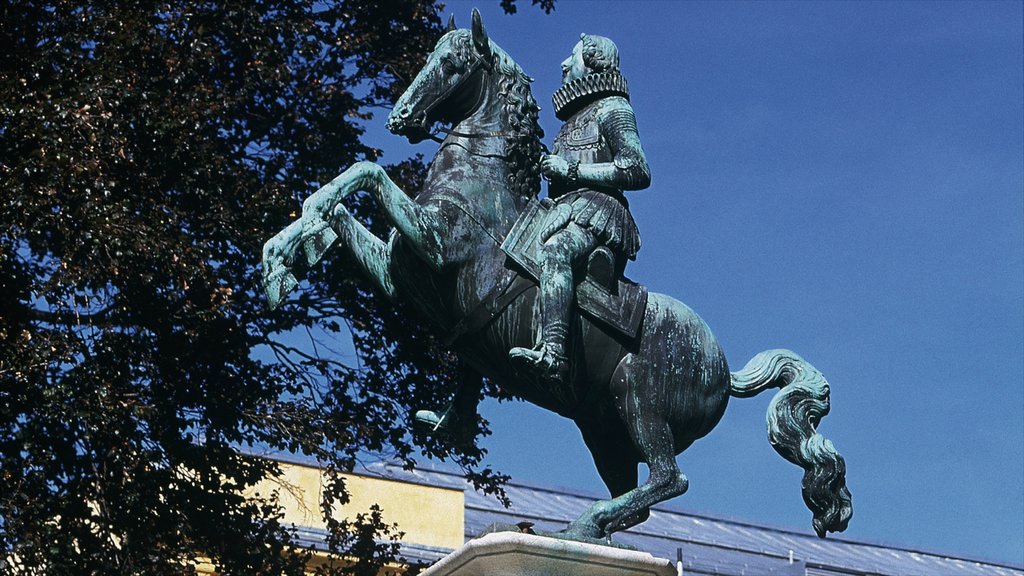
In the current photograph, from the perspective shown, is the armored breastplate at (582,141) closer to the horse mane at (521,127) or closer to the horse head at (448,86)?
the horse mane at (521,127)

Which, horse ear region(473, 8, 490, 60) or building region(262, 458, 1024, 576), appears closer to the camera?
horse ear region(473, 8, 490, 60)

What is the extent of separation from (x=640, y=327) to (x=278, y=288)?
165 cm

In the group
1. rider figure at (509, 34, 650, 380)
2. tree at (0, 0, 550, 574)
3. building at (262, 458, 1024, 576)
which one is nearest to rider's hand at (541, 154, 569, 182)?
rider figure at (509, 34, 650, 380)

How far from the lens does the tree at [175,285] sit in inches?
552

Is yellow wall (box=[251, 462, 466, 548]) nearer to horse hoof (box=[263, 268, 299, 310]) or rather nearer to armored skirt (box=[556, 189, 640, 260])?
armored skirt (box=[556, 189, 640, 260])

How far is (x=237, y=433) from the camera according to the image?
1538 cm

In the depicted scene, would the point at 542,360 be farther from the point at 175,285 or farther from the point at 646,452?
the point at 175,285

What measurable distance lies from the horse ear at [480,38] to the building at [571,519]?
11847mm

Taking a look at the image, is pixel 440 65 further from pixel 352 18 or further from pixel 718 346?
pixel 352 18

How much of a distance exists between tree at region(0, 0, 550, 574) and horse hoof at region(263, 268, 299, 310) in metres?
6.82

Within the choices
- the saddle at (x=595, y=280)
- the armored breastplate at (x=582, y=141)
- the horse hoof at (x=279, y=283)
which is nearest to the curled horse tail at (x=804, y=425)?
the saddle at (x=595, y=280)

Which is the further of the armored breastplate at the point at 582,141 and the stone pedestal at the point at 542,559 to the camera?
the armored breastplate at the point at 582,141

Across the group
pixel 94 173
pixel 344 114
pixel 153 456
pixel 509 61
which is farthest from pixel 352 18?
pixel 509 61

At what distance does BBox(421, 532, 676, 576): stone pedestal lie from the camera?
288 inches
